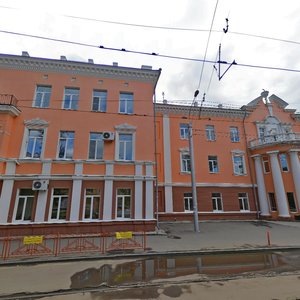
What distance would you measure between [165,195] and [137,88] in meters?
9.85

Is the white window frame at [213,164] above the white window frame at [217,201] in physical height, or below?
above

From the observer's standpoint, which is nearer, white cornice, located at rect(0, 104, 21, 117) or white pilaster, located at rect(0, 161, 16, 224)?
white pilaster, located at rect(0, 161, 16, 224)

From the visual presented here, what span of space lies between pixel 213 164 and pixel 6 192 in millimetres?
17559

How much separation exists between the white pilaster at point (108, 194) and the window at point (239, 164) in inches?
542

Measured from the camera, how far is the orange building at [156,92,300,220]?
18547 mm

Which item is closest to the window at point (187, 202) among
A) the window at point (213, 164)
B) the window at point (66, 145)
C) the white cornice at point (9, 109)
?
the window at point (213, 164)

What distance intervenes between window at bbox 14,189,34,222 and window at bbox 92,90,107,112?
7.04 m

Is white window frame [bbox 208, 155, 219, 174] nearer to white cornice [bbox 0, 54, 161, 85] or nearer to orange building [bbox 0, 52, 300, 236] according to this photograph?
orange building [bbox 0, 52, 300, 236]

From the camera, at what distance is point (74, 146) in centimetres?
1320

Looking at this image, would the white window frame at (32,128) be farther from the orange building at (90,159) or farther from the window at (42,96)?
the window at (42,96)

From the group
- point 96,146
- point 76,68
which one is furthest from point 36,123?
point 76,68

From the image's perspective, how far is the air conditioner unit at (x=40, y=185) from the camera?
11773mm

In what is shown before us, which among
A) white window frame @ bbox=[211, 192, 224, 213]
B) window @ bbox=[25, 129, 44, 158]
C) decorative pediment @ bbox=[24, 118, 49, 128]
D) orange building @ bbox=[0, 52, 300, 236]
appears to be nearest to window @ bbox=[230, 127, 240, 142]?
orange building @ bbox=[0, 52, 300, 236]

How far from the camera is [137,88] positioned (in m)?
15.0
